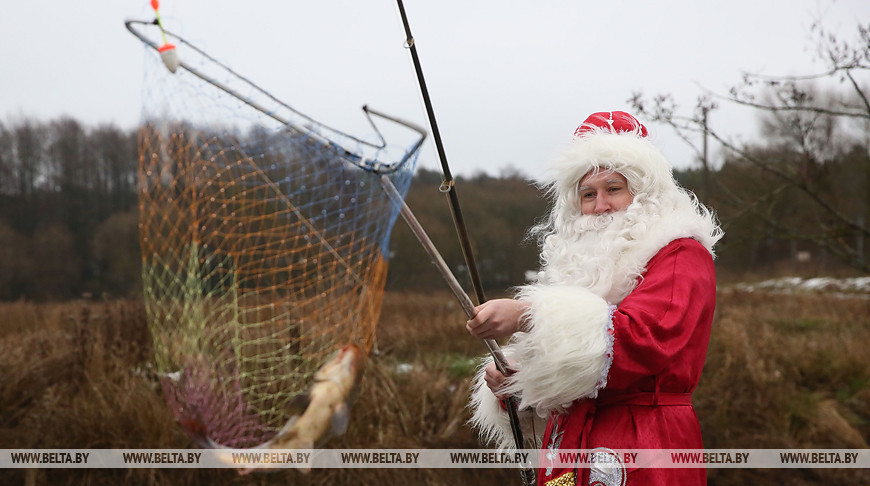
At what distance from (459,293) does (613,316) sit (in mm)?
393

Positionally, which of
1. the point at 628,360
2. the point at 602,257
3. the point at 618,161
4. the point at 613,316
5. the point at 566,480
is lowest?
the point at 566,480

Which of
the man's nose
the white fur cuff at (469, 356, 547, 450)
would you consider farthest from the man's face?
the white fur cuff at (469, 356, 547, 450)

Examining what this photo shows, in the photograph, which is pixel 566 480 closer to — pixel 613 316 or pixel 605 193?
pixel 613 316

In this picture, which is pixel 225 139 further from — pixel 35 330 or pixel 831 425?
pixel 831 425

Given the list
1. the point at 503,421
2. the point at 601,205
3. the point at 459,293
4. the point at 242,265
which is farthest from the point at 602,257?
the point at 242,265

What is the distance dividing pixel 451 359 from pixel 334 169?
98.0 inches

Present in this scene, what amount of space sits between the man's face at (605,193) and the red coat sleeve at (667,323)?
22 cm

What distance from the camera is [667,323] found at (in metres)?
1.61

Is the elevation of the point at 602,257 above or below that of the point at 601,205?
below

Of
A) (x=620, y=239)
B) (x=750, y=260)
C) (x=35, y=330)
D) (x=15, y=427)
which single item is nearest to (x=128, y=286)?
(x=35, y=330)

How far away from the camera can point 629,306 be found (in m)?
1.65

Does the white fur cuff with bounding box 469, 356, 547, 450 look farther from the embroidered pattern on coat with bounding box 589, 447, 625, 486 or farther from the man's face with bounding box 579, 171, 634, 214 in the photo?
the man's face with bounding box 579, 171, 634, 214

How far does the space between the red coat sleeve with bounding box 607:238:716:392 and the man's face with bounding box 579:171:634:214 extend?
0.72 ft

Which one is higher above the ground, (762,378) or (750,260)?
(750,260)
